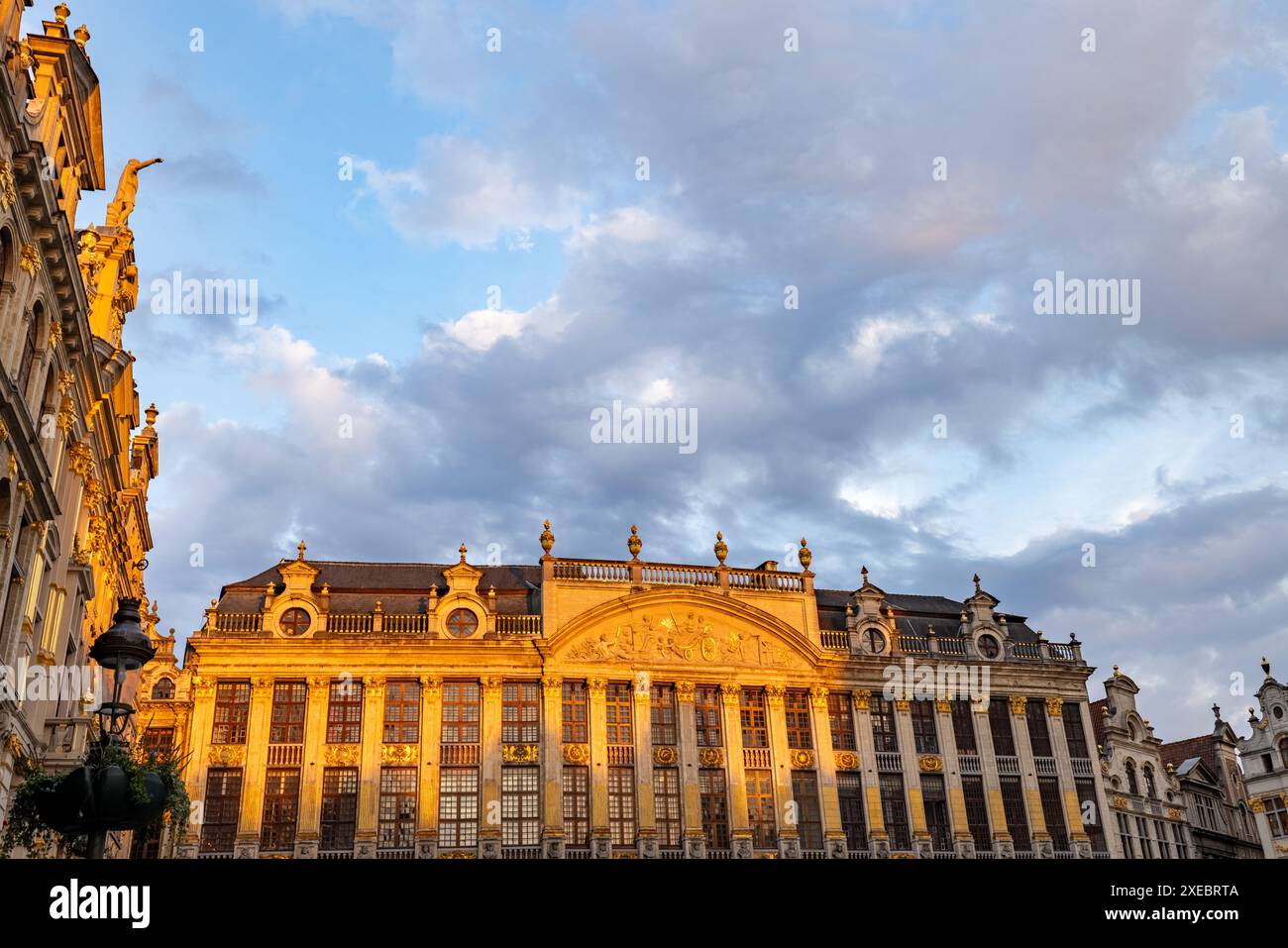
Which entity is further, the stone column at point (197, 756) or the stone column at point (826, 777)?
the stone column at point (826, 777)

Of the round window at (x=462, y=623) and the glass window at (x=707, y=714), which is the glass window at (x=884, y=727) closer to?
the glass window at (x=707, y=714)

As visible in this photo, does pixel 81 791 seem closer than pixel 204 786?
Yes

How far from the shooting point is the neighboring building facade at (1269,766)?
174 ft

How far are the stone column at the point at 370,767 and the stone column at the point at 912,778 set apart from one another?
66.9 feet

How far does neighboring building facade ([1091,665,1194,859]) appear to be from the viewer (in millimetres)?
50094

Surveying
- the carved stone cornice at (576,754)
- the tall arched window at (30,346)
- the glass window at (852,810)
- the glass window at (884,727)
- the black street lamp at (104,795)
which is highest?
the tall arched window at (30,346)

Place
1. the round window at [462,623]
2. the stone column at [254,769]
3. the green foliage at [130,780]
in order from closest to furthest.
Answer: the green foliage at [130,780] → the stone column at [254,769] → the round window at [462,623]

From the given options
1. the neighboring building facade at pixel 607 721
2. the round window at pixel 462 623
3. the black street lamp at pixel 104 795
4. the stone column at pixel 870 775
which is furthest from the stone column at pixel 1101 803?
the black street lamp at pixel 104 795

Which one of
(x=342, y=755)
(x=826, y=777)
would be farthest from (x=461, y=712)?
(x=826, y=777)

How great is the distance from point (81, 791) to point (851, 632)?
126 feet
